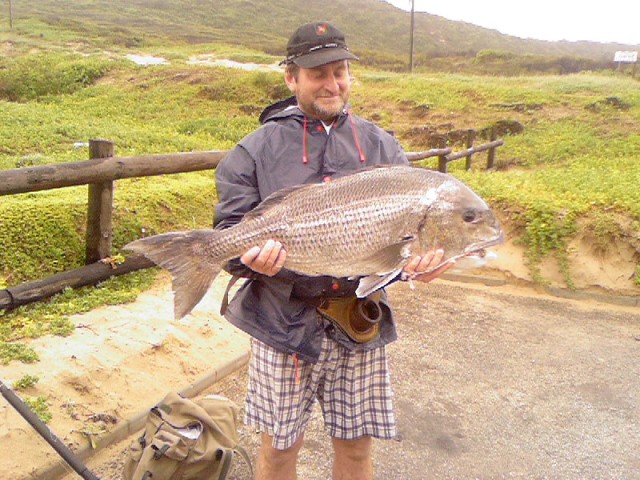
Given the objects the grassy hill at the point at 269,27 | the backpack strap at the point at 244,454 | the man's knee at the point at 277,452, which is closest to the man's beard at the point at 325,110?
the man's knee at the point at 277,452

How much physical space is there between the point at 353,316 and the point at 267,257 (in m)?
0.48

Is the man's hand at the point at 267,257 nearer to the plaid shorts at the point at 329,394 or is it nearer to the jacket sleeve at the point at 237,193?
the jacket sleeve at the point at 237,193

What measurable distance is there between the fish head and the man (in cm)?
18

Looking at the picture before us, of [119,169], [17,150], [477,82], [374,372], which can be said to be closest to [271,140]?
[374,372]

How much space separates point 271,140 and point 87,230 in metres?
3.67

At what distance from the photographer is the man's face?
2.53 metres

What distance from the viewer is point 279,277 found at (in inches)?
99.2

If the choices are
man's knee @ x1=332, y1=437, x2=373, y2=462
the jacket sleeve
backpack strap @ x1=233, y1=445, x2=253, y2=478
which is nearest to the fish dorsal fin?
the jacket sleeve

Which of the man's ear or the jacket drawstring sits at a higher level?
the man's ear

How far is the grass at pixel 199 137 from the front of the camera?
5.72 m

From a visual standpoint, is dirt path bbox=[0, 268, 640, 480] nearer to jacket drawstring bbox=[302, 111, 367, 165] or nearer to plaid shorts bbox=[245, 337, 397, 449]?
plaid shorts bbox=[245, 337, 397, 449]

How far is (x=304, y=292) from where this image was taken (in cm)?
255

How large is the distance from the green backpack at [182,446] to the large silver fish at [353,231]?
3.20ft

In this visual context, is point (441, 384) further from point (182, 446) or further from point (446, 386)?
point (182, 446)
